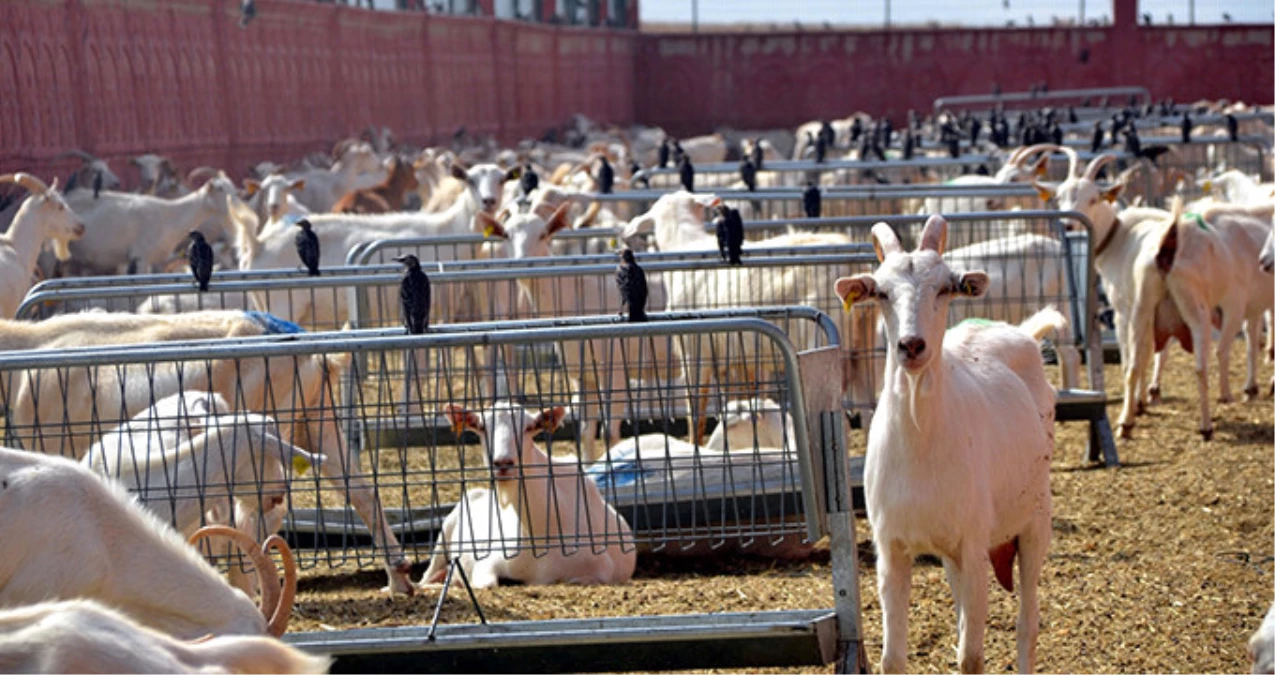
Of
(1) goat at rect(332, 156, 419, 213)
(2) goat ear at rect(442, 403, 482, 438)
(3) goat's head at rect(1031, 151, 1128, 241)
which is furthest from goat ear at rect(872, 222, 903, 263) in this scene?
(1) goat at rect(332, 156, 419, 213)

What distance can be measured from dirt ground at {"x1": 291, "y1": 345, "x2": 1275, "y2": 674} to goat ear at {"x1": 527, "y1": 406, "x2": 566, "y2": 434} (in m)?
0.68

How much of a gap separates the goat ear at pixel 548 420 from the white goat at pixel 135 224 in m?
10.5

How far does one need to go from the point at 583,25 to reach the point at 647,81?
2.11m

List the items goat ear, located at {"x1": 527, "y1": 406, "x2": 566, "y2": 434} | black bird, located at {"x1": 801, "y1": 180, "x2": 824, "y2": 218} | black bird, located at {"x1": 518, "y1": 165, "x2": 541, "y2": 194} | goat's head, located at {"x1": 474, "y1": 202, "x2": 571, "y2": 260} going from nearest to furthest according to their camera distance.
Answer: goat ear, located at {"x1": 527, "y1": 406, "x2": 566, "y2": 434}, goat's head, located at {"x1": 474, "y1": 202, "x2": 571, "y2": 260}, black bird, located at {"x1": 801, "y1": 180, "x2": 824, "y2": 218}, black bird, located at {"x1": 518, "y1": 165, "x2": 541, "y2": 194}

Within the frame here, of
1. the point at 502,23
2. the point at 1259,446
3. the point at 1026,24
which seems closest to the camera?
the point at 1259,446

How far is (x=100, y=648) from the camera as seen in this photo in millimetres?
3334

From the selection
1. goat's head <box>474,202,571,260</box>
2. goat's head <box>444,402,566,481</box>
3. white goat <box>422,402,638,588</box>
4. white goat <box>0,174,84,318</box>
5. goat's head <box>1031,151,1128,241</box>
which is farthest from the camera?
white goat <box>0,174,84,318</box>

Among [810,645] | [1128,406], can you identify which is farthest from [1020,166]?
[810,645]

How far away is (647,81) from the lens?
40906 mm

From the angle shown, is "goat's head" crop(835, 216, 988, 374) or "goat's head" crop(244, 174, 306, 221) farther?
"goat's head" crop(244, 174, 306, 221)

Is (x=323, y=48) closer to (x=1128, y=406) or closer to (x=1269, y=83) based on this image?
(x=1128, y=406)

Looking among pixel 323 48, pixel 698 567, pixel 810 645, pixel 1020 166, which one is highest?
pixel 323 48

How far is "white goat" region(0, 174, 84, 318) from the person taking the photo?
11.9 metres

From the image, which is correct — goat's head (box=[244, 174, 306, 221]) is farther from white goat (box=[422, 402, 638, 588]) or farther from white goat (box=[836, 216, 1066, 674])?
white goat (box=[836, 216, 1066, 674])
